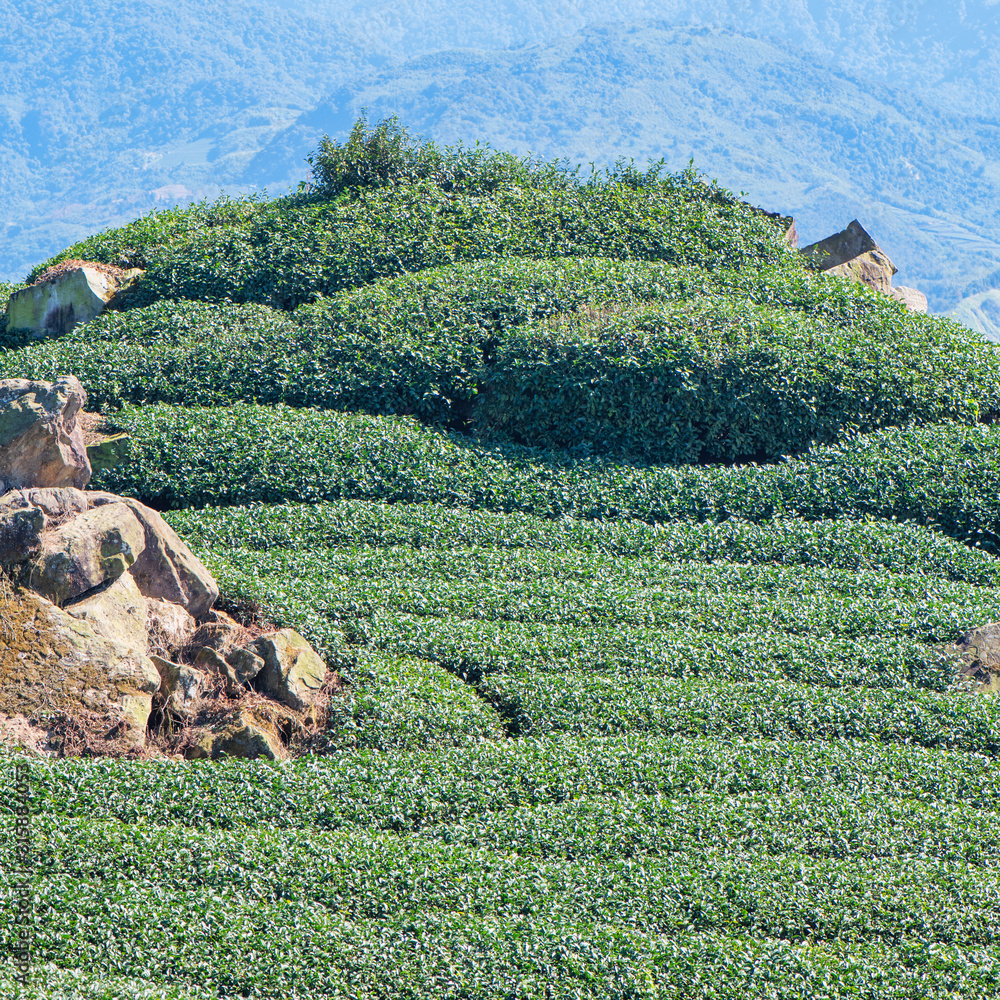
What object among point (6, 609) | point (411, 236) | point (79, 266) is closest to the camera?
point (6, 609)

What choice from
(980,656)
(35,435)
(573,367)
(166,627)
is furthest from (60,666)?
(573,367)

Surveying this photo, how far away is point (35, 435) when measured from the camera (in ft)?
38.4

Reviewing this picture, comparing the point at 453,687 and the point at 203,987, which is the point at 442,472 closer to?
the point at 453,687

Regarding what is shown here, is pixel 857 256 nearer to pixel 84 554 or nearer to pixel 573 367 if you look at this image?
pixel 573 367

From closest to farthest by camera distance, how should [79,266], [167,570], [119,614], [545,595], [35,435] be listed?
[119,614]
[167,570]
[35,435]
[545,595]
[79,266]

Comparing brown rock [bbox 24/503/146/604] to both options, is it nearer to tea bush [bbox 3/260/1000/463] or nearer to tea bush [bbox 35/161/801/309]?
tea bush [bbox 3/260/1000/463]

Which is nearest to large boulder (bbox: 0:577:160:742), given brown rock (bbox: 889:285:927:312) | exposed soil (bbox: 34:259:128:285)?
exposed soil (bbox: 34:259:128:285)

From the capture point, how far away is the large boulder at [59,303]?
21219 millimetres

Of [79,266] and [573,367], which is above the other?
[573,367]

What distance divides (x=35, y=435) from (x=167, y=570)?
114 inches

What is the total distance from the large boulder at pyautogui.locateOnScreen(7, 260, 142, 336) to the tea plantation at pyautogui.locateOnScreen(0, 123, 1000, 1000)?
1.89ft

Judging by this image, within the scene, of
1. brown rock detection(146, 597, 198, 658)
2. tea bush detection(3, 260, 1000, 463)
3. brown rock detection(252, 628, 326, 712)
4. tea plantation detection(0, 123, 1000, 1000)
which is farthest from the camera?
tea bush detection(3, 260, 1000, 463)

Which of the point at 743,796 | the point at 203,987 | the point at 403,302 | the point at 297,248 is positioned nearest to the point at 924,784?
the point at 743,796

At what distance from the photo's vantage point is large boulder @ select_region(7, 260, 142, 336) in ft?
69.6
